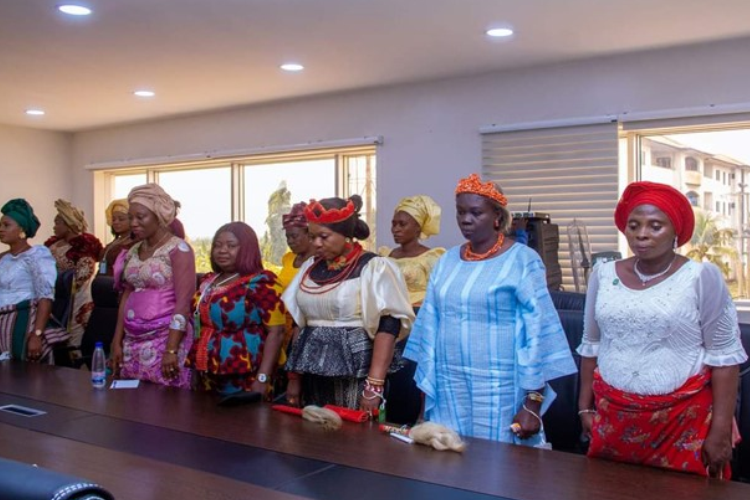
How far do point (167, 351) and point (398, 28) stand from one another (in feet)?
8.68

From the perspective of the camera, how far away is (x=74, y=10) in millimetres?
4383

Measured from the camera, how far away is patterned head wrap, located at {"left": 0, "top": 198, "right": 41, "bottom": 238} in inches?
156

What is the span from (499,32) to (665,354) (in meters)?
3.33

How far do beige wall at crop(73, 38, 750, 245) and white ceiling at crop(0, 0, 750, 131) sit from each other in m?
0.19

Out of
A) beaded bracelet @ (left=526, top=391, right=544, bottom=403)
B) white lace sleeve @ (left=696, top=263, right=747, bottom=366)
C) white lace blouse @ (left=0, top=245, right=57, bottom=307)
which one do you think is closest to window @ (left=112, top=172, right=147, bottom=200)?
white lace blouse @ (left=0, top=245, right=57, bottom=307)

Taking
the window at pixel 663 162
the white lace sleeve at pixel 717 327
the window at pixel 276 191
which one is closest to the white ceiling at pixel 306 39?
the window at pixel 663 162

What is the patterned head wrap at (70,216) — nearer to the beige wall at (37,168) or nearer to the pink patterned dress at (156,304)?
the pink patterned dress at (156,304)

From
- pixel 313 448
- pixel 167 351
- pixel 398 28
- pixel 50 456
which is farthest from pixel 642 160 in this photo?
pixel 50 456

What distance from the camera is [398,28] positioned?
474 centimetres

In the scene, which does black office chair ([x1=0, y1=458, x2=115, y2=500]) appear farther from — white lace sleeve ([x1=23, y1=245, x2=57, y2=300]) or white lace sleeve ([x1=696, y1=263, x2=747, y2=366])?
white lace sleeve ([x1=23, y1=245, x2=57, y2=300])

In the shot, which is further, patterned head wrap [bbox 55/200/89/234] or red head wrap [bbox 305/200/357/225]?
patterned head wrap [bbox 55/200/89/234]

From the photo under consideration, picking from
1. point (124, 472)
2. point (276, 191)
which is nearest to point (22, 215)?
point (124, 472)

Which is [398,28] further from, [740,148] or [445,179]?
[740,148]

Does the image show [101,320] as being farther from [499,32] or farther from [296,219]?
[499,32]
